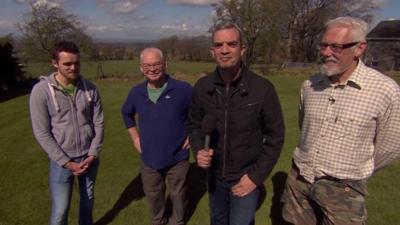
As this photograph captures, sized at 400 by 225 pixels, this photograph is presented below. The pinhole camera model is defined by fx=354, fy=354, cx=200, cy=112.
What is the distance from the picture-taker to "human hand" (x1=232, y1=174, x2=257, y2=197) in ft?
10.4

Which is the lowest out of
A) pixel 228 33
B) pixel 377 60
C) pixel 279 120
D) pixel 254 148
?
pixel 377 60

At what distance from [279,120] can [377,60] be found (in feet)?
144

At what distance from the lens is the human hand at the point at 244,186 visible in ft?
10.4

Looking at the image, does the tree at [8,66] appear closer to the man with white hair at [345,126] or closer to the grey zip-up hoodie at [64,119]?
the grey zip-up hoodie at [64,119]

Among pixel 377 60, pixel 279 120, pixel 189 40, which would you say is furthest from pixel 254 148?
pixel 189 40

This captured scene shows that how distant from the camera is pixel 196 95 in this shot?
3.37 m

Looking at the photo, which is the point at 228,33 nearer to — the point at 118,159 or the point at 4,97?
the point at 118,159

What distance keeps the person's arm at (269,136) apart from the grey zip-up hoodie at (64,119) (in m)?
1.86

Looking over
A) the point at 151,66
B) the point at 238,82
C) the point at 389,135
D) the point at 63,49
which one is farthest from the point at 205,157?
the point at 63,49

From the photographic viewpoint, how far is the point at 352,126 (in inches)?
113

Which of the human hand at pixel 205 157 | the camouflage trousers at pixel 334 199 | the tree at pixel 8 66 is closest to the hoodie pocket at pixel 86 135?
the human hand at pixel 205 157

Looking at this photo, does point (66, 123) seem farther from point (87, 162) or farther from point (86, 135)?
point (87, 162)

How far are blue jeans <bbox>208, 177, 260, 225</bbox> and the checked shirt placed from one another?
59 centimetres

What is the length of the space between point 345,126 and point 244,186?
1.01m
